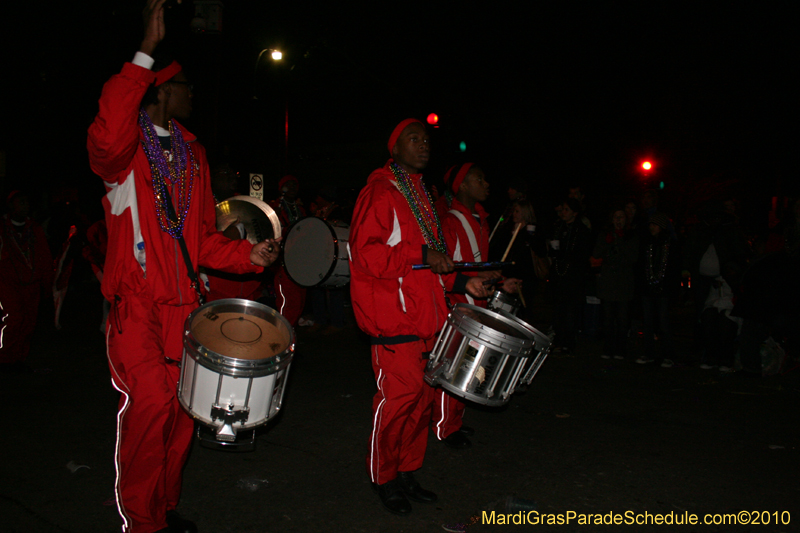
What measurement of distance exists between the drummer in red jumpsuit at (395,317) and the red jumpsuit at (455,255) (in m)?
0.85

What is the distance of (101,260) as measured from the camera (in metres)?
6.54

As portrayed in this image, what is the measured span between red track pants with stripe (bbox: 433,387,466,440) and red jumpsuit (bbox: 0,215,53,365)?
4701mm

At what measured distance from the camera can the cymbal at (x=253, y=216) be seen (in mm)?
5785

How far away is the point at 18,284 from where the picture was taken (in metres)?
6.83

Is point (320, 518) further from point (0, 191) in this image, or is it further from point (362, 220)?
point (0, 191)

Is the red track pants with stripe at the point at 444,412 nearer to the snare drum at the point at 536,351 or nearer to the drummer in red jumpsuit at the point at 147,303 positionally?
the snare drum at the point at 536,351

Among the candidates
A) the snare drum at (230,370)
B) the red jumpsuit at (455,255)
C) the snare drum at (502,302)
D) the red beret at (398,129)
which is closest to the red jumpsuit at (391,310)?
the red beret at (398,129)

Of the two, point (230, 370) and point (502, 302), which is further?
point (502, 302)

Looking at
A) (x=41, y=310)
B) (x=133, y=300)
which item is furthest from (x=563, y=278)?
(x=41, y=310)

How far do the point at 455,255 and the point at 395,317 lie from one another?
1.18 metres

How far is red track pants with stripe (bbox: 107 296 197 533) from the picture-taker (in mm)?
2922

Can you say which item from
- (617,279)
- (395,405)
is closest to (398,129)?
(395,405)

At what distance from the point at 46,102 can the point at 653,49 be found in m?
16.6

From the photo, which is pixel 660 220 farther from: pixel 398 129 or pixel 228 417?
pixel 228 417
